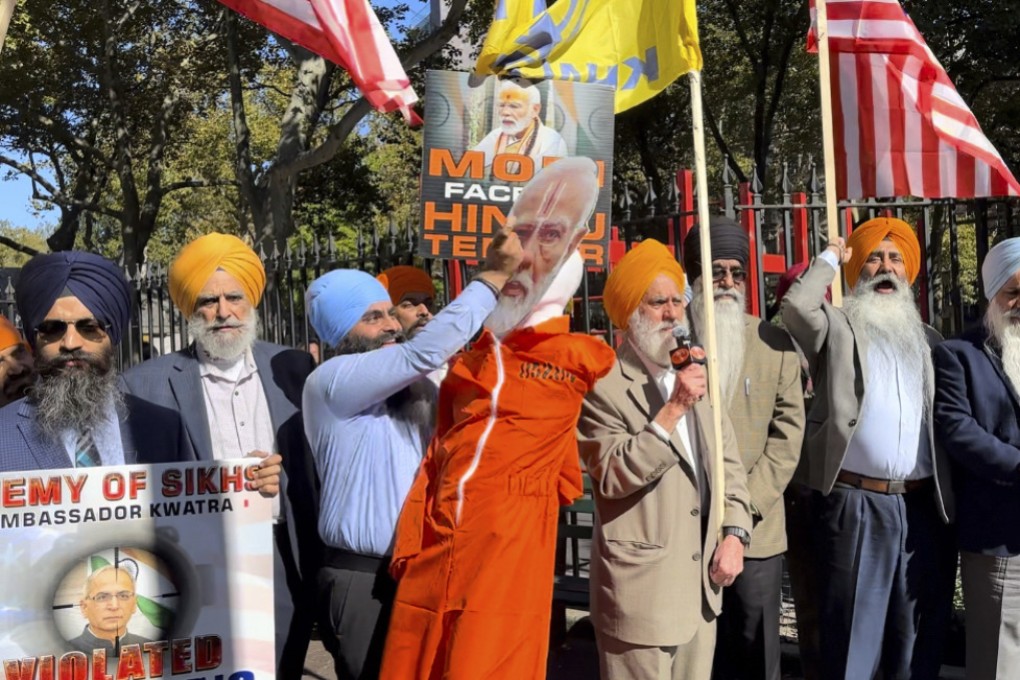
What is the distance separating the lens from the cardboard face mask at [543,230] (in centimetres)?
348

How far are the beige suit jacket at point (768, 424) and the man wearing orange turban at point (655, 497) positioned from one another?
28cm

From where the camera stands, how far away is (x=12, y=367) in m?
4.27

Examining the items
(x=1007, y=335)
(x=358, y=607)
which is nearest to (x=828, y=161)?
(x=1007, y=335)

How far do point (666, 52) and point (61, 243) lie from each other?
1888 cm

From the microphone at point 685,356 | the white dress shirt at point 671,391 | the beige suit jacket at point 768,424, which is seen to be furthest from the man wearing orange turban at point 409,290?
the microphone at point 685,356

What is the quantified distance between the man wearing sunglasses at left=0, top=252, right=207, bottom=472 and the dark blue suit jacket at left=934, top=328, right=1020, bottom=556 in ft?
9.63

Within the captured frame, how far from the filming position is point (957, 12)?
15.8 metres

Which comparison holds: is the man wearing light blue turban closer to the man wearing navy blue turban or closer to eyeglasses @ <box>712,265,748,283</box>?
the man wearing navy blue turban

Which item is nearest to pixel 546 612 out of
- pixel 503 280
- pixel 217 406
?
pixel 503 280

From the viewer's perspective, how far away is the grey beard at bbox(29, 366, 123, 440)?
3.16 meters

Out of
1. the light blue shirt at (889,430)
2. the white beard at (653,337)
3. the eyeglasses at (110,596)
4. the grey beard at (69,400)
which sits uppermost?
the white beard at (653,337)

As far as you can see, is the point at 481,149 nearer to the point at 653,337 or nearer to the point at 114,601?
the point at 653,337

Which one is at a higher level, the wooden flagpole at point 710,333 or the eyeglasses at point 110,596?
the wooden flagpole at point 710,333

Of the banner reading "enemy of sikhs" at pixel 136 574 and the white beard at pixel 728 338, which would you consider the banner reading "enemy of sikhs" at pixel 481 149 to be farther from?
the banner reading "enemy of sikhs" at pixel 136 574
